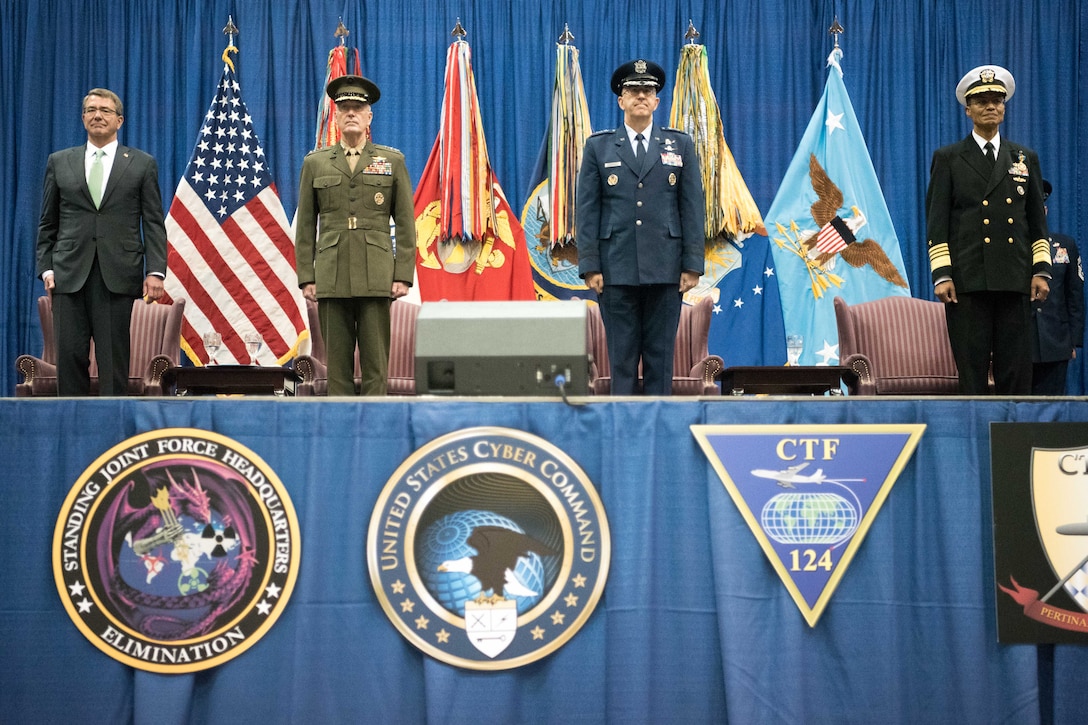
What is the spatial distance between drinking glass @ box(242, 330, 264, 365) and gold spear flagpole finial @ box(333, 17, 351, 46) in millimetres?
2080

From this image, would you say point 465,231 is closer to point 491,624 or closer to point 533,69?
point 533,69

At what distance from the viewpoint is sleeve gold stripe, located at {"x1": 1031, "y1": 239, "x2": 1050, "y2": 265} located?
4258mm

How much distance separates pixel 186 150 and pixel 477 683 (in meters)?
5.61

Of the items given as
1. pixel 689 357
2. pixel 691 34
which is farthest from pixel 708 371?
pixel 691 34

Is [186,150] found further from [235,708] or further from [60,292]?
[235,708]

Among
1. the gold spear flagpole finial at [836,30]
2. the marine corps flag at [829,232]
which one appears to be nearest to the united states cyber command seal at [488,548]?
the marine corps flag at [829,232]

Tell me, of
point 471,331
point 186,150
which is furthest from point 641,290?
point 186,150

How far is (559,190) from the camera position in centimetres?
663

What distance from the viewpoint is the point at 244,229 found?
664cm

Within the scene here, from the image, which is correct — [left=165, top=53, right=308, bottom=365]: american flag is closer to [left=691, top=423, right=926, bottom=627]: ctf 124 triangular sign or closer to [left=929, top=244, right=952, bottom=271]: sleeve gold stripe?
[left=929, top=244, right=952, bottom=271]: sleeve gold stripe

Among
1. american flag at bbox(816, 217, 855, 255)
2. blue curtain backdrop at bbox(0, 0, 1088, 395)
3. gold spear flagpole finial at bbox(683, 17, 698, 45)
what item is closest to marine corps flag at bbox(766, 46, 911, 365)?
american flag at bbox(816, 217, 855, 255)

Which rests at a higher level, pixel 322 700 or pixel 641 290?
pixel 641 290

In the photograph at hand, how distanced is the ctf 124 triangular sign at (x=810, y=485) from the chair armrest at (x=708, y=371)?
291 centimetres

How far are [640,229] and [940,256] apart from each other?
4.02ft
